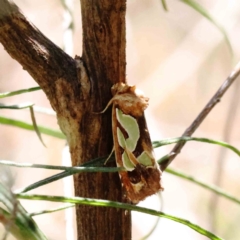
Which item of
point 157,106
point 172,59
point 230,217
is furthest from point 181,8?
point 230,217

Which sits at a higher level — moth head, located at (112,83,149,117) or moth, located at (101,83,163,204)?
moth head, located at (112,83,149,117)

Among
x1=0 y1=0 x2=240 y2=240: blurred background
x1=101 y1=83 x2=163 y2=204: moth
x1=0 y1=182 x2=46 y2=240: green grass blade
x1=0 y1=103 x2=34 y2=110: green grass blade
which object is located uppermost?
x1=0 y1=0 x2=240 y2=240: blurred background

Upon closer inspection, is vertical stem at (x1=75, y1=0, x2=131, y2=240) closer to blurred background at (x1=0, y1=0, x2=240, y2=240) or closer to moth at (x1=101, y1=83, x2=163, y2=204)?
moth at (x1=101, y1=83, x2=163, y2=204)

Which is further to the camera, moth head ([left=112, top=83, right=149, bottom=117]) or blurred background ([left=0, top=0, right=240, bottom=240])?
blurred background ([left=0, top=0, right=240, bottom=240])

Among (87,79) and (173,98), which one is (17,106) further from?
(173,98)

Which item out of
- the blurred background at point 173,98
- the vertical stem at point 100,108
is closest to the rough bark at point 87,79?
the vertical stem at point 100,108

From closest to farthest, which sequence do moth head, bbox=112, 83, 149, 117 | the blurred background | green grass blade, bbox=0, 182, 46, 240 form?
green grass blade, bbox=0, 182, 46, 240
moth head, bbox=112, 83, 149, 117
the blurred background

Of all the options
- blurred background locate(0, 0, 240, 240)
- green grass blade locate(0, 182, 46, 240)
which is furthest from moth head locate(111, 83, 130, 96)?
blurred background locate(0, 0, 240, 240)

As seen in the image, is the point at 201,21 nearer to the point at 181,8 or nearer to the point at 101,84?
the point at 181,8
